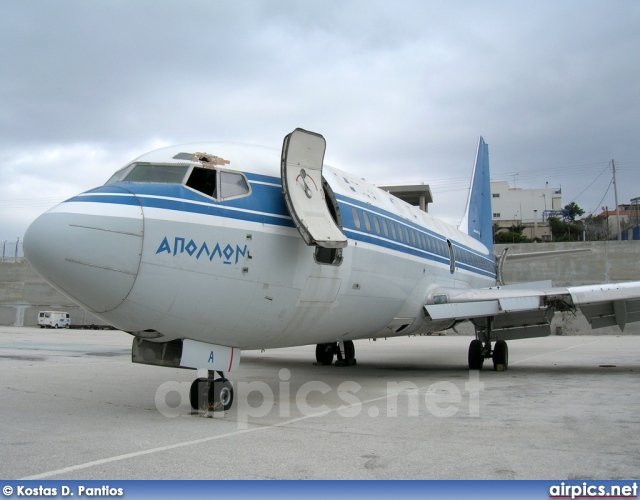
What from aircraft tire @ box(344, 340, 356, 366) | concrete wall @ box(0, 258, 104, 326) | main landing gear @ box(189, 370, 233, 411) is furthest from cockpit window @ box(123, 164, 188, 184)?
concrete wall @ box(0, 258, 104, 326)

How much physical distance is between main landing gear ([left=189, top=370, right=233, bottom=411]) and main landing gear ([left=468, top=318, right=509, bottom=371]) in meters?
8.53

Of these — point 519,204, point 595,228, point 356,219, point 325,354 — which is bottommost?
point 325,354

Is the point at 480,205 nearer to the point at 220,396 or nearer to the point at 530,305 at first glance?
the point at 530,305

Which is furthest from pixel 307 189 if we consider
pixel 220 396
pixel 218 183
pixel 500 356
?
pixel 500 356

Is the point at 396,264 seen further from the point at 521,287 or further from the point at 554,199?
the point at 554,199

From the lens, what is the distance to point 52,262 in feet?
22.0

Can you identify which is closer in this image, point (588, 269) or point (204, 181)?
point (204, 181)

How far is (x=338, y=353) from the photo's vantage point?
56.6 ft

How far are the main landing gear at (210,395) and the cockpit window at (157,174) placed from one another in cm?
274

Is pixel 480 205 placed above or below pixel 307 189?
above

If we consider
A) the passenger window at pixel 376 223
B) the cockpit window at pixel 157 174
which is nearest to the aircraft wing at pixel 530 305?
the passenger window at pixel 376 223

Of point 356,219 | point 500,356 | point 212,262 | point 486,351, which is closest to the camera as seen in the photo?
point 212,262

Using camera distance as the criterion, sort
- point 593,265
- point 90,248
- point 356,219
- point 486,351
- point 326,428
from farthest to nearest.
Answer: point 593,265, point 486,351, point 356,219, point 326,428, point 90,248

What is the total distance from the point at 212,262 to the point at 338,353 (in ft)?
33.6
